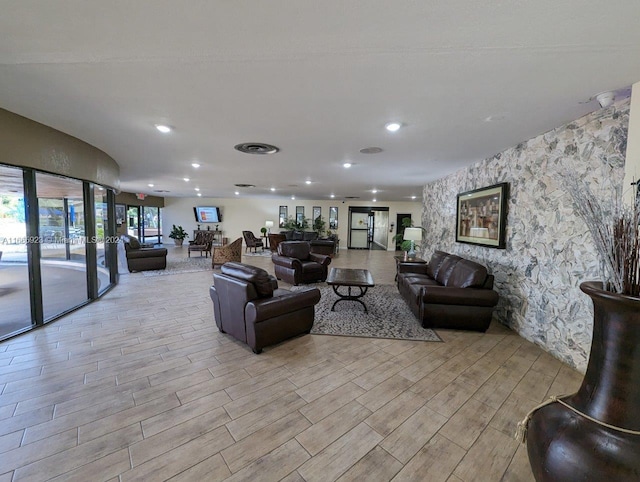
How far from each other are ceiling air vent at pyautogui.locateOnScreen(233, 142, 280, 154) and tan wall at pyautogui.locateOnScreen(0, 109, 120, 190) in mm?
2244

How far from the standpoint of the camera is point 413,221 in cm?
1261

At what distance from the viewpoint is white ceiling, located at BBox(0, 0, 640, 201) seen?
4.53 ft

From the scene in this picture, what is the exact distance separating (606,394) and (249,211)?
13.0m

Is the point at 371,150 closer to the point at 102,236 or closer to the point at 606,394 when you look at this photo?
the point at 606,394

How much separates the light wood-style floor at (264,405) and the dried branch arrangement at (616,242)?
1.23 metres

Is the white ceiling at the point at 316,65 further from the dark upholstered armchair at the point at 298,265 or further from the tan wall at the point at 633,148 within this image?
the dark upholstered armchair at the point at 298,265

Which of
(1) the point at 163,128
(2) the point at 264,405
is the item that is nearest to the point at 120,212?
(1) the point at 163,128

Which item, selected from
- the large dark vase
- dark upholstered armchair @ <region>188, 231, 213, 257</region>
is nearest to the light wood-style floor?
the large dark vase

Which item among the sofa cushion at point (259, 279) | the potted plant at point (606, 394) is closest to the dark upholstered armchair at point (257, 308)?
the sofa cushion at point (259, 279)

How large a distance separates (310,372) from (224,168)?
4554 millimetres

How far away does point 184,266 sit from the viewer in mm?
7645

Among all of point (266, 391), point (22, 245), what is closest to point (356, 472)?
point (266, 391)

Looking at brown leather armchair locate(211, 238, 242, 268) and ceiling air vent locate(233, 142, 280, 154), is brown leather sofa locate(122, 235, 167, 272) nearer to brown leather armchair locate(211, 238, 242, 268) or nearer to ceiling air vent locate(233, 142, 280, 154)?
brown leather armchair locate(211, 238, 242, 268)

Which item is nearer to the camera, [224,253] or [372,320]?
[372,320]
